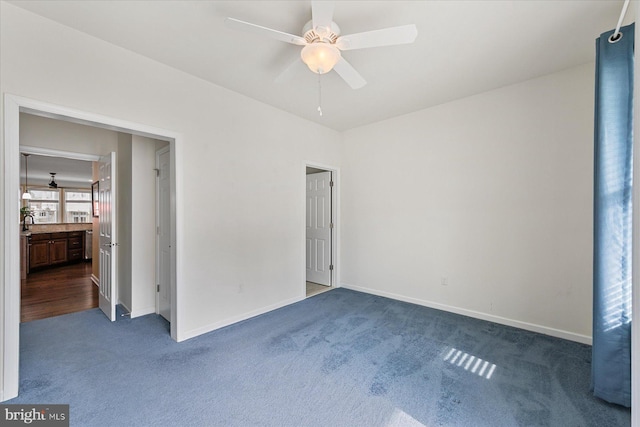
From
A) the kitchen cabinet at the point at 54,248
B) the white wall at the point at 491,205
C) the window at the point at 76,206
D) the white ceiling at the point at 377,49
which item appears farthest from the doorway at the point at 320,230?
the window at the point at 76,206

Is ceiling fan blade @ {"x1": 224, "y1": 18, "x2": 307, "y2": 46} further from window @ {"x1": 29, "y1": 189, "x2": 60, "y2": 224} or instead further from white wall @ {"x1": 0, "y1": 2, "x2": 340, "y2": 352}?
window @ {"x1": 29, "y1": 189, "x2": 60, "y2": 224}

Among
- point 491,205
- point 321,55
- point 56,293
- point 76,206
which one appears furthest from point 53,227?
point 491,205

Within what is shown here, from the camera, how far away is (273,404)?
1798 mm

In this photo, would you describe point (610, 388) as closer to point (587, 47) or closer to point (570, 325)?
point (570, 325)

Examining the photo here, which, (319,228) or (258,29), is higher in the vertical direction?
(258,29)

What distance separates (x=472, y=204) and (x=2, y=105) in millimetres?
4363

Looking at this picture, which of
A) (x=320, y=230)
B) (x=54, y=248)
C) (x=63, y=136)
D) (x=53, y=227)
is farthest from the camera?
(x=53, y=227)

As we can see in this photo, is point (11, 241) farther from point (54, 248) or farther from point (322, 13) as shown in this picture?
point (54, 248)

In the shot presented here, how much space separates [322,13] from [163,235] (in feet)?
10.1

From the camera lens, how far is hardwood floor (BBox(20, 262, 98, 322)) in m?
3.47

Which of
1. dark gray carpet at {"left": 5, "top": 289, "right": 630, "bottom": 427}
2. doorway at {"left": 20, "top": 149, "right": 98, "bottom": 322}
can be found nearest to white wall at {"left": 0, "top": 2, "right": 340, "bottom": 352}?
dark gray carpet at {"left": 5, "top": 289, "right": 630, "bottom": 427}

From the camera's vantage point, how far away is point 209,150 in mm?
2979

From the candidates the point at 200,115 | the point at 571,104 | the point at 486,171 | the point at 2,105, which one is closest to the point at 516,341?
the point at 486,171

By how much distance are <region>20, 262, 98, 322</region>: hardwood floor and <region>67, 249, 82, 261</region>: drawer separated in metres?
0.77
